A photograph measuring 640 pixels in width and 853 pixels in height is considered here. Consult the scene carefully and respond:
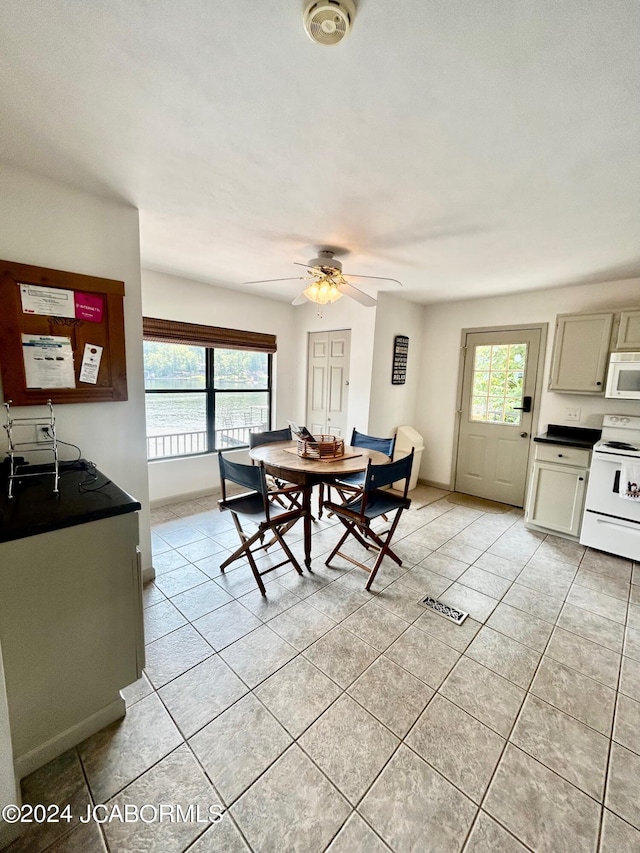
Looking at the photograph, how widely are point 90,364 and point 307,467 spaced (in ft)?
4.98

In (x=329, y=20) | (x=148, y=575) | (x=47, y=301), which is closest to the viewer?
(x=329, y=20)

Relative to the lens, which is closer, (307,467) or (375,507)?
(307,467)

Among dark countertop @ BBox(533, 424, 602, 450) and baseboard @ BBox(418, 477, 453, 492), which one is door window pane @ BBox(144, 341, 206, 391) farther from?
dark countertop @ BBox(533, 424, 602, 450)

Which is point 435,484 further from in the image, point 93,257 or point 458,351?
point 93,257

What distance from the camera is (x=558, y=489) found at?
10.8ft

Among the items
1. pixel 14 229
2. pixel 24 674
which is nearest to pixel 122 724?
pixel 24 674

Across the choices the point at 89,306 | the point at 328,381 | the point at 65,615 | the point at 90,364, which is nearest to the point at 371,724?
the point at 65,615

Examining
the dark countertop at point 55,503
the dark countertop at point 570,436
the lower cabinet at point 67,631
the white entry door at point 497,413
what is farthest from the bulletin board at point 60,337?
the white entry door at point 497,413

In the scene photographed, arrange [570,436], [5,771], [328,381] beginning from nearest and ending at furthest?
[5,771], [570,436], [328,381]

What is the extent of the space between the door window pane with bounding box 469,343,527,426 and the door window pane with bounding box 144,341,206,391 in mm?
3389

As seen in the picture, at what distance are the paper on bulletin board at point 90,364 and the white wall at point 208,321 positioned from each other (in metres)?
1.66

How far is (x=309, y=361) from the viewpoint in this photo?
4.77 meters

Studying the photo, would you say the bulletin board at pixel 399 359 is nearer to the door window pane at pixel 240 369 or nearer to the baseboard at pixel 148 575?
the door window pane at pixel 240 369

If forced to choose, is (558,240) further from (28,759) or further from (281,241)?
(28,759)
